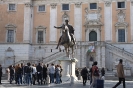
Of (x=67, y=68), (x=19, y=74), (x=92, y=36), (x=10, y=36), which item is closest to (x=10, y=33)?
(x=10, y=36)

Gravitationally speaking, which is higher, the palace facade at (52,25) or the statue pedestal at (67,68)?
the palace facade at (52,25)

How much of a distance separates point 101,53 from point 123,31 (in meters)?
5.86

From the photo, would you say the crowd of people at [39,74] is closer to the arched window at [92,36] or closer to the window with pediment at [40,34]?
the arched window at [92,36]

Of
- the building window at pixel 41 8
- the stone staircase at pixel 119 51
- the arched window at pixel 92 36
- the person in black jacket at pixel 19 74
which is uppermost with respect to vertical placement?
the building window at pixel 41 8

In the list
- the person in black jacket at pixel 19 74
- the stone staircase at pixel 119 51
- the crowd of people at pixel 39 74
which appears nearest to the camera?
the crowd of people at pixel 39 74

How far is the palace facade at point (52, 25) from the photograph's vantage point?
39.5 meters

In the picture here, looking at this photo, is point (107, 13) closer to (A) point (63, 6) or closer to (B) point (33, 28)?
(A) point (63, 6)

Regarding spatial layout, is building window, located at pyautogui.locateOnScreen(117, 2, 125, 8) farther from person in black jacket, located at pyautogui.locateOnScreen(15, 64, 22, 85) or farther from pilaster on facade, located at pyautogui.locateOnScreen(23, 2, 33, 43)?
person in black jacket, located at pyautogui.locateOnScreen(15, 64, 22, 85)

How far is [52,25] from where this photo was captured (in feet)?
136

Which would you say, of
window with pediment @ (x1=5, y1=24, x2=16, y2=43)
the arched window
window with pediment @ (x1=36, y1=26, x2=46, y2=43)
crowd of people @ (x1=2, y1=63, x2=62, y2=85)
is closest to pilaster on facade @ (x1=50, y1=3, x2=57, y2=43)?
window with pediment @ (x1=36, y1=26, x2=46, y2=43)

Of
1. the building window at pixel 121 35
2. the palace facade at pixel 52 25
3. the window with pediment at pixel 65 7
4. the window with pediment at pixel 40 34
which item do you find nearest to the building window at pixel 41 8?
the palace facade at pixel 52 25

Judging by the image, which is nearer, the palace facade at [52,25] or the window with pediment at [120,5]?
the palace facade at [52,25]

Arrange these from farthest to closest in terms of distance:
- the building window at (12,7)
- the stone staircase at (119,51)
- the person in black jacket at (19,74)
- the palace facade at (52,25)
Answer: the building window at (12,7)
the palace facade at (52,25)
the stone staircase at (119,51)
the person in black jacket at (19,74)

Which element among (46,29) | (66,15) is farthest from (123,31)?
(46,29)
